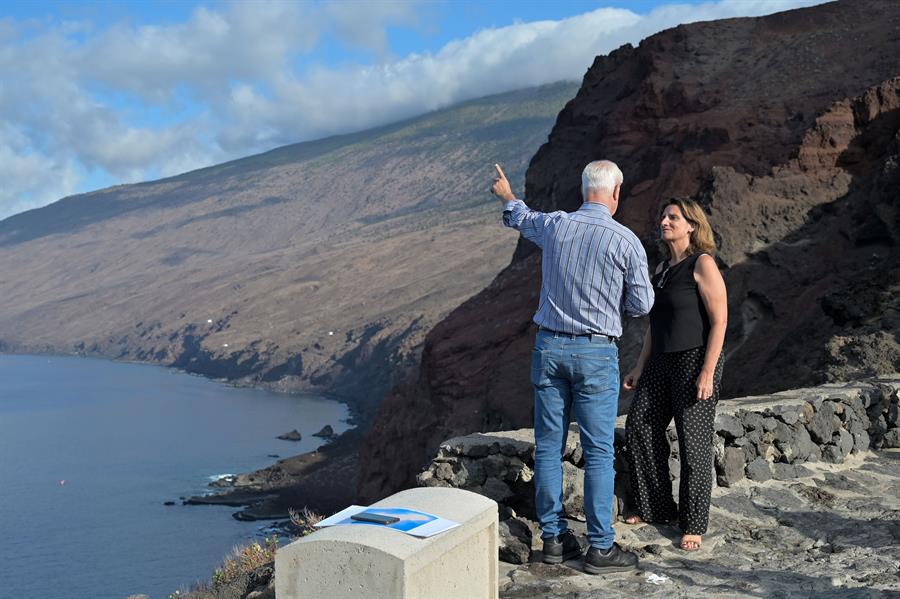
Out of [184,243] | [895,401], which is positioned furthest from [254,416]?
[184,243]

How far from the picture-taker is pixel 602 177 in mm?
4859

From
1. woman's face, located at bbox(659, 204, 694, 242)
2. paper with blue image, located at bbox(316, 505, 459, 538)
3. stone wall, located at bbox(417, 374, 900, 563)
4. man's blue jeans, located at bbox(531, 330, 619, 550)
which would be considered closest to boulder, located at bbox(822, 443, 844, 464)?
stone wall, located at bbox(417, 374, 900, 563)

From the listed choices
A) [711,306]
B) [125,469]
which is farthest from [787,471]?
[125,469]

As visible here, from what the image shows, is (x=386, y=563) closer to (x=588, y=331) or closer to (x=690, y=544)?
(x=588, y=331)

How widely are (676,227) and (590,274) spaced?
2.42 ft

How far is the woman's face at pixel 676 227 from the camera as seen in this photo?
5.32 m

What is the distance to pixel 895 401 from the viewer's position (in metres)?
7.60

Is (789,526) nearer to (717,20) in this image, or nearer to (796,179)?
(796,179)

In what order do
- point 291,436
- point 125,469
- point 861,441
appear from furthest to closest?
point 291,436
point 125,469
point 861,441

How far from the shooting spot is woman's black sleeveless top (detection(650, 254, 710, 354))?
5.25 metres

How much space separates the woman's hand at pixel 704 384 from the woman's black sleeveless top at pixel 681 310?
0.51 feet

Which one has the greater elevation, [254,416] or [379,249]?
[379,249]

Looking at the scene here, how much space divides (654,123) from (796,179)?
561 cm

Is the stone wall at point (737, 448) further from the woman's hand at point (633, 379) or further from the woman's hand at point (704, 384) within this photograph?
the woman's hand at point (704, 384)
